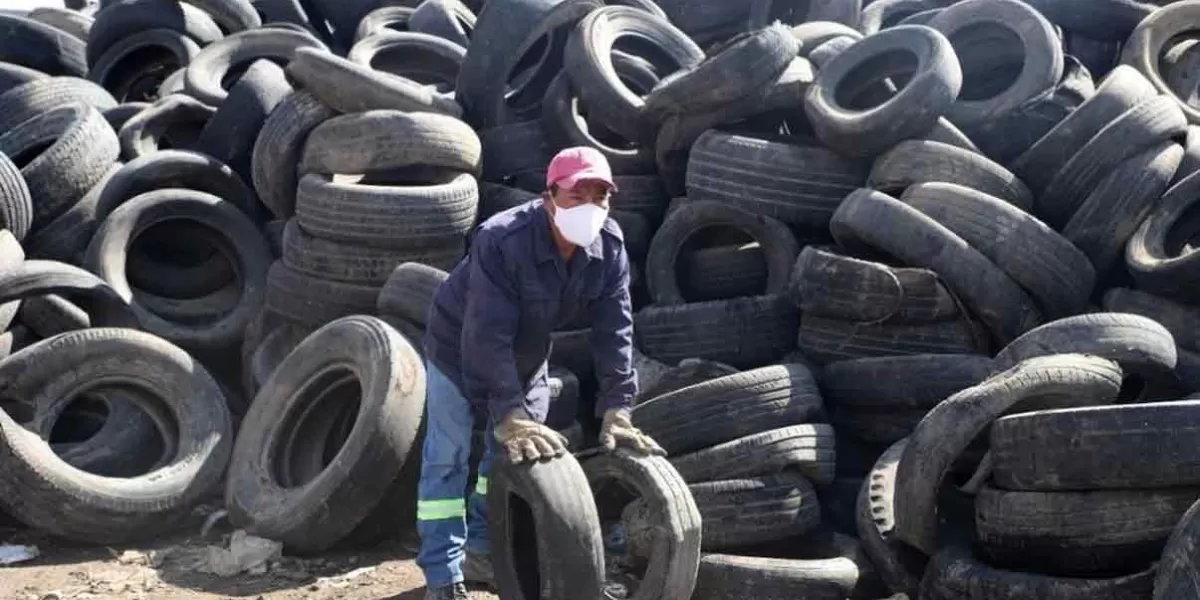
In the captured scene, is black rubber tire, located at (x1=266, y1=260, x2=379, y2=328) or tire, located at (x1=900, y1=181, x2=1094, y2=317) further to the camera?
black rubber tire, located at (x1=266, y1=260, x2=379, y2=328)

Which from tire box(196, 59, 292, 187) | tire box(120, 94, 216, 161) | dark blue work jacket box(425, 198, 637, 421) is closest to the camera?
dark blue work jacket box(425, 198, 637, 421)

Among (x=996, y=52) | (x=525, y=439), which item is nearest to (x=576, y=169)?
(x=525, y=439)

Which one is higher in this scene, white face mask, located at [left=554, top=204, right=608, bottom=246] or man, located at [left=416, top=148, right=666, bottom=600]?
white face mask, located at [left=554, top=204, right=608, bottom=246]

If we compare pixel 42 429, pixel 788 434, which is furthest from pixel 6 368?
pixel 788 434

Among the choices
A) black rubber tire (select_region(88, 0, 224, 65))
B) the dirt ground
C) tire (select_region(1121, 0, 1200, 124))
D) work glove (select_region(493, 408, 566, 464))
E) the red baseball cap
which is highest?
the red baseball cap

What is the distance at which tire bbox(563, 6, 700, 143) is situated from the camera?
750 cm

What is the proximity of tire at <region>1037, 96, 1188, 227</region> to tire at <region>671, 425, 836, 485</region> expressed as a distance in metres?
2.08

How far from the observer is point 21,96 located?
8.77m

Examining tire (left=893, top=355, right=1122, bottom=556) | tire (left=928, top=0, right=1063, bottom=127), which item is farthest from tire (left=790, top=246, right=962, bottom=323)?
tire (left=928, top=0, right=1063, bottom=127)

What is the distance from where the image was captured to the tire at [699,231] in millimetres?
6488

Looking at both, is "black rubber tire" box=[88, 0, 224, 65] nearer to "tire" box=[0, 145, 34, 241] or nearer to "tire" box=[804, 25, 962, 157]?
"tire" box=[0, 145, 34, 241]

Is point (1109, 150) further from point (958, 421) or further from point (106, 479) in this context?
point (106, 479)

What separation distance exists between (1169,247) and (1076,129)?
0.78 m

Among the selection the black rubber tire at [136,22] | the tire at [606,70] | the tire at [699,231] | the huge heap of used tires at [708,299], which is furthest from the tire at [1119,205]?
the black rubber tire at [136,22]
